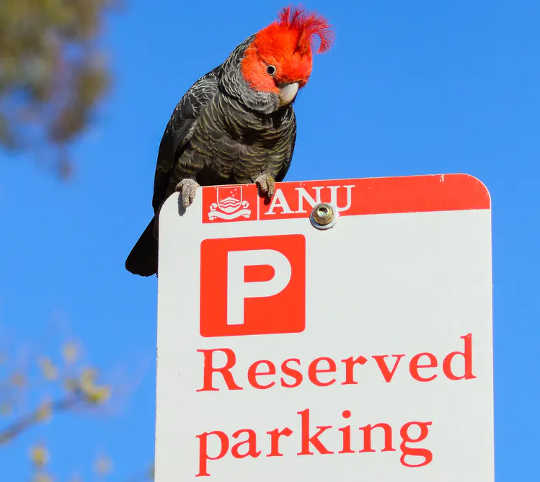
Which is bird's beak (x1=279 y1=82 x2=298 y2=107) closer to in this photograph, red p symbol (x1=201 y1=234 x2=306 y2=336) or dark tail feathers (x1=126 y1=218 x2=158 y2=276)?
dark tail feathers (x1=126 y1=218 x2=158 y2=276)

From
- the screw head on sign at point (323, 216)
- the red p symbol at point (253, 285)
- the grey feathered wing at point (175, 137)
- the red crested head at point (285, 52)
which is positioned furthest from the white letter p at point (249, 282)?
the grey feathered wing at point (175, 137)

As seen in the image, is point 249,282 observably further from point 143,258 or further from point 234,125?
point 234,125

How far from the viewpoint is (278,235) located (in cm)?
162

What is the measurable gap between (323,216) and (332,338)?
0.26 meters

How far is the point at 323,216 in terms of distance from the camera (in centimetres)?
161

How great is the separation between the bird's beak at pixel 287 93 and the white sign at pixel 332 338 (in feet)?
6.23

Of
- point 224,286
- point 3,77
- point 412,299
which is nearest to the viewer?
point 412,299

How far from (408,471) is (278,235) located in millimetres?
545

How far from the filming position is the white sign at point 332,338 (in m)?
1.43

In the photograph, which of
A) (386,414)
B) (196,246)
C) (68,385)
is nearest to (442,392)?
(386,414)

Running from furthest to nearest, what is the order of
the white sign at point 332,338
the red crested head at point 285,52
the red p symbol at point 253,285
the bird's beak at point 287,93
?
the bird's beak at point 287,93 → the red crested head at point 285,52 → the red p symbol at point 253,285 → the white sign at point 332,338

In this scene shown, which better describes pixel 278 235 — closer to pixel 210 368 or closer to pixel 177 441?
pixel 210 368

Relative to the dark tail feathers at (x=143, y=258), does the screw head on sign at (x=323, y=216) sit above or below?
below

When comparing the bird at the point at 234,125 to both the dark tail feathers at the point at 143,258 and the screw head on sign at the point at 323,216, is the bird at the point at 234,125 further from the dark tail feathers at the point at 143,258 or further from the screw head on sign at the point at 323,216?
the screw head on sign at the point at 323,216
